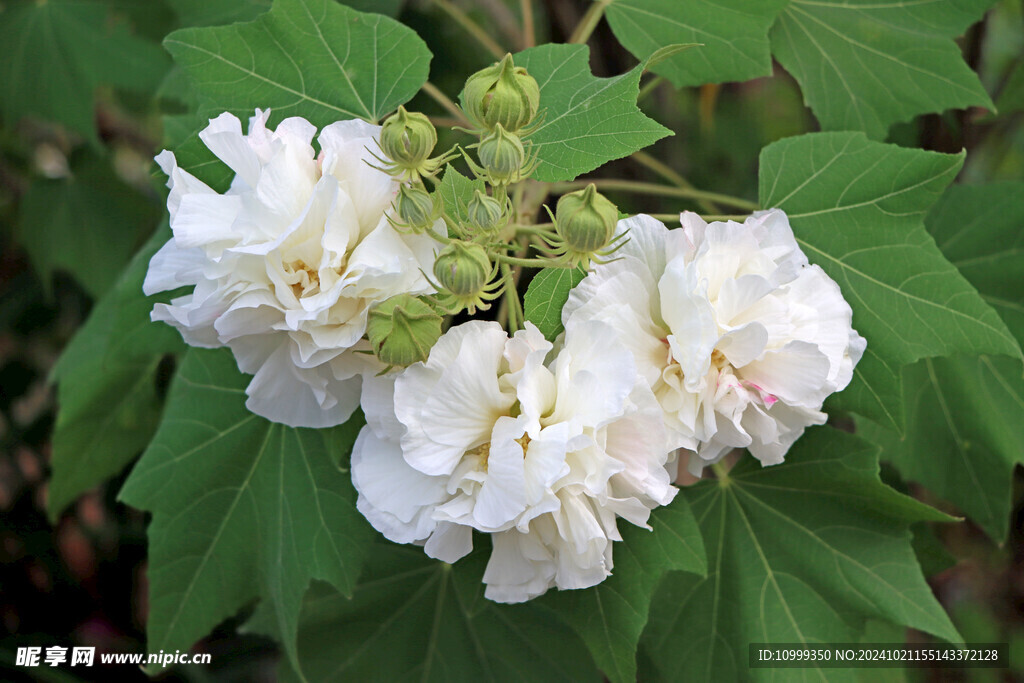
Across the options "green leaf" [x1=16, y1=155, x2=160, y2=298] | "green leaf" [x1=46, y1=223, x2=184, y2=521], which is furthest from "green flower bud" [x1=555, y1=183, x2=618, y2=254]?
"green leaf" [x1=16, y1=155, x2=160, y2=298]

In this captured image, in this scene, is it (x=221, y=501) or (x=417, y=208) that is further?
(x=221, y=501)

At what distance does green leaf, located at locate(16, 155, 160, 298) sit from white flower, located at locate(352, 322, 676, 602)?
56.6 inches

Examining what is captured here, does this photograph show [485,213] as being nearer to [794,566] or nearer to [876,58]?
[794,566]

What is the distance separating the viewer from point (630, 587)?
1033 millimetres

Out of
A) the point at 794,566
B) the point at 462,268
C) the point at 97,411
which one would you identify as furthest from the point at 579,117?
the point at 97,411

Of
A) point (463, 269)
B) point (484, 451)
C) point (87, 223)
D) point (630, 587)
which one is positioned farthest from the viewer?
point (87, 223)

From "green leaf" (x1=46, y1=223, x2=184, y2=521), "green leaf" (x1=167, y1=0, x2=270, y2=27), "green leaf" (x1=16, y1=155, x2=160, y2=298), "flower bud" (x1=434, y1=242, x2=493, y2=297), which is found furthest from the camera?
"green leaf" (x1=16, y1=155, x2=160, y2=298)

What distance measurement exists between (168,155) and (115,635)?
2.08 meters

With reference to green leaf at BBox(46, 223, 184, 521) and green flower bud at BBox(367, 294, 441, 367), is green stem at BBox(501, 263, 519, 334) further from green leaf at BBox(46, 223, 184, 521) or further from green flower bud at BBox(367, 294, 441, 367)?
green leaf at BBox(46, 223, 184, 521)

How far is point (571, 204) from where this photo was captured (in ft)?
2.67

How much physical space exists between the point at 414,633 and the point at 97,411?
87cm

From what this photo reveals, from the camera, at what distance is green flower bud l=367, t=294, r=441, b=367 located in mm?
823

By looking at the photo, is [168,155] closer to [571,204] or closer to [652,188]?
[571,204]

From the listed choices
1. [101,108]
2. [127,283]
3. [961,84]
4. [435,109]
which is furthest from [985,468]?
[101,108]
